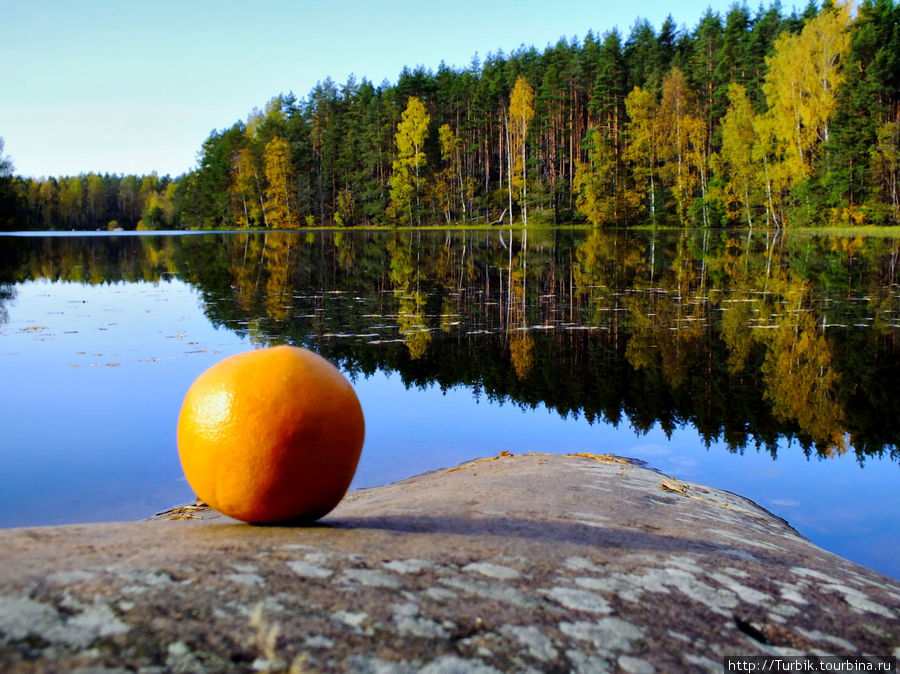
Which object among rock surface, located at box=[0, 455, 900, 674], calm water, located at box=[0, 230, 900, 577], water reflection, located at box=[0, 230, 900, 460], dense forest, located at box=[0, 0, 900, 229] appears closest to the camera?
rock surface, located at box=[0, 455, 900, 674]

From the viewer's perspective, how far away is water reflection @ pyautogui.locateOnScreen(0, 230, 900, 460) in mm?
8651

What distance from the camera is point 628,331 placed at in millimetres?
13336

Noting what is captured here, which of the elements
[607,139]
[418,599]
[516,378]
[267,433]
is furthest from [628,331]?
[607,139]

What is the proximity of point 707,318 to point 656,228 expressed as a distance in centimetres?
4903

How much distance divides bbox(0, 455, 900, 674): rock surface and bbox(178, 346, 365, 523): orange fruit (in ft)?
0.56

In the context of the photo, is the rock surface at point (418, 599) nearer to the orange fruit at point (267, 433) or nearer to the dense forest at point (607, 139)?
the orange fruit at point (267, 433)

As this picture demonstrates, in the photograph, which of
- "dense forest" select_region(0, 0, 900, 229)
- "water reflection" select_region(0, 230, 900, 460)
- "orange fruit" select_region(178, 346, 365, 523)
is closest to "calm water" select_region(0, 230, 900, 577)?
"water reflection" select_region(0, 230, 900, 460)

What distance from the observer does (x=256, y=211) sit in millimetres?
78125

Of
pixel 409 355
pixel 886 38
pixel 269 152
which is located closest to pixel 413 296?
pixel 409 355

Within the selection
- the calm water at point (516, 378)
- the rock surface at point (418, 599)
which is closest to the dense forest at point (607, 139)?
the calm water at point (516, 378)

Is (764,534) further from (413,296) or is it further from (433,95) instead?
(433,95)

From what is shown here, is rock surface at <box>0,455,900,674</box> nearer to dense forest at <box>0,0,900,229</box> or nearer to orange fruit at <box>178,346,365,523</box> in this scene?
orange fruit at <box>178,346,365,523</box>

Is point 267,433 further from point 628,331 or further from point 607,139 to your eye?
point 607,139

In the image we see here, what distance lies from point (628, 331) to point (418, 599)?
1171 cm
